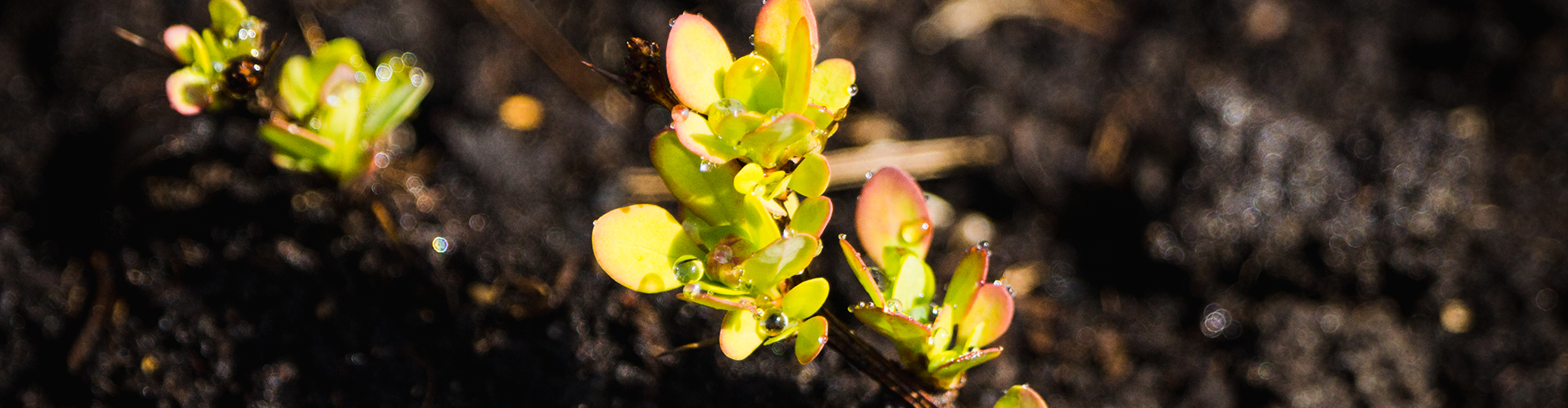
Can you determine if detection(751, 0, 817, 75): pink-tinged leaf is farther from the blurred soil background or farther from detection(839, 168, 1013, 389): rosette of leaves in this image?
the blurred soil background

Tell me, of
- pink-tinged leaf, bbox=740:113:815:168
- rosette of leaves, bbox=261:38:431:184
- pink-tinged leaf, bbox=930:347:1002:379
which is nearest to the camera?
pink-tinged leaf, bbox=740:113:815:168

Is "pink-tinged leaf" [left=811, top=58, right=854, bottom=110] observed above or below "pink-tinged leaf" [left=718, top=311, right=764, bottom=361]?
above

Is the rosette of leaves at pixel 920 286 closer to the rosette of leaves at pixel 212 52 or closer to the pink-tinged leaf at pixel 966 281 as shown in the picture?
the pink-tinged leaf at pixel 966 281

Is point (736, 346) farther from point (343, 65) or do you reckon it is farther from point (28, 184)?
point (28, 184)

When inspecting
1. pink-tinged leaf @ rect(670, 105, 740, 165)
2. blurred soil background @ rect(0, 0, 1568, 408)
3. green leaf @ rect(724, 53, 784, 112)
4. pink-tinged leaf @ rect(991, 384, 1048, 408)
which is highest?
green leaf @ rect(724, 53, 784, 112)

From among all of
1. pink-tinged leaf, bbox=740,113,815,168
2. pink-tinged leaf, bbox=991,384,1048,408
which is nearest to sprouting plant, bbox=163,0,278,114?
pink-tinged leaf, bbox=740,113,815,168

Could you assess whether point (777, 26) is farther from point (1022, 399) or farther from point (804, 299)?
point (1022, 399)

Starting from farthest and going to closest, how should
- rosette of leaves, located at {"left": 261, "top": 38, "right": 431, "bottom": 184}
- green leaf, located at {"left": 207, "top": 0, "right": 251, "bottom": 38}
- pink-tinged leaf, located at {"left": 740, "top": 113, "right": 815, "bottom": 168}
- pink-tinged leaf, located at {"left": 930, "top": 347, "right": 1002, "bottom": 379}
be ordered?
rosette of leaves, located at {"left": 261, "top": 38, "right": 431, "bottom": 184}, green leaf, located at {"left": 207, "top": 0, "right": 251, "bottom": 38}, pink-tinged leaf, located at {"left": 930, "top": 347, "right": 1002, "bottom": 379}, pink-tinged leaf, located at {"left": 740, "top": 113, "right": 815, "bottom": 168}

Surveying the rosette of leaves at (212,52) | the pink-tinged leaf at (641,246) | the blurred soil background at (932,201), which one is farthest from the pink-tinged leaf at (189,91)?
the pink-tinged leaf at (641,246)
